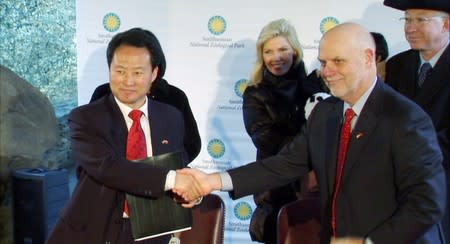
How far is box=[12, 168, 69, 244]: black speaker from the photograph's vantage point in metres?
4.19

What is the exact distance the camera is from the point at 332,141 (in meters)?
2.19

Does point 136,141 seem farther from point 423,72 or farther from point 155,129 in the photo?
point 423,72

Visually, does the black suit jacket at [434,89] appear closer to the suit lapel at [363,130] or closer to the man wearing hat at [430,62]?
the man wearing hat at [430,62]

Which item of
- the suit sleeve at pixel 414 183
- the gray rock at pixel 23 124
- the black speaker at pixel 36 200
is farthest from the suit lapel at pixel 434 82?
the gray rock at pixel 23 124

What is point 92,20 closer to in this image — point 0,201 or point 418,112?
point 0,201

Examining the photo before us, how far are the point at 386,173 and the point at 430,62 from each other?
962mm

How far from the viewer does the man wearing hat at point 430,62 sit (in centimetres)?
267

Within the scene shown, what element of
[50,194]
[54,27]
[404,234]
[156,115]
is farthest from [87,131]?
[54,27]

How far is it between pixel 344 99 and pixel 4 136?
10.1ft

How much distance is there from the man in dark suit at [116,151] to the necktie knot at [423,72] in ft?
3.76

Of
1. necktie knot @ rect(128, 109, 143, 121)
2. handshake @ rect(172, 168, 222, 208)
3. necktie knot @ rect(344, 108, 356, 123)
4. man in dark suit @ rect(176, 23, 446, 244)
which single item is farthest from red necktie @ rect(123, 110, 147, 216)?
necktie knot @ rect(344, 108, 356, 123)

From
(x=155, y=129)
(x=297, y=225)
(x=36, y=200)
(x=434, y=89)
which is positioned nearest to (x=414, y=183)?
(x=297, y=225)

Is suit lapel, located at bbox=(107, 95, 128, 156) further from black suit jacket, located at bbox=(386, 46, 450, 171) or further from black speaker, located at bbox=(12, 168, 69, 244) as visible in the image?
black speaker, located at bbox=(12, 168, 69, 244)

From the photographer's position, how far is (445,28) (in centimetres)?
273
